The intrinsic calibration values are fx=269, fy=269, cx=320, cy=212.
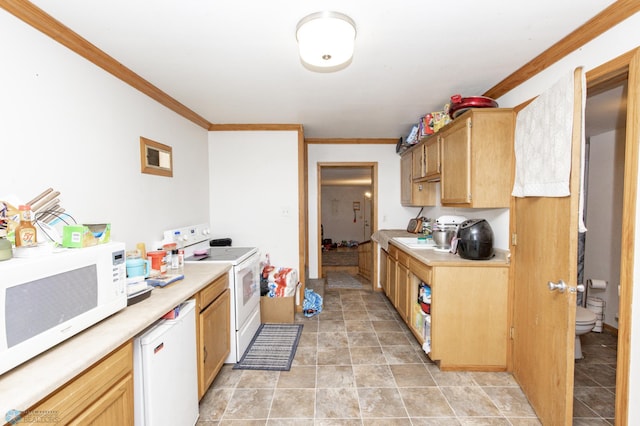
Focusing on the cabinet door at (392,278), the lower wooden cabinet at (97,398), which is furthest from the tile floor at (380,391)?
the lower wooden cabinet at (97,398)

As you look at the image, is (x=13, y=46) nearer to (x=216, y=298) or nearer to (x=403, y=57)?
(x=216, y=298)

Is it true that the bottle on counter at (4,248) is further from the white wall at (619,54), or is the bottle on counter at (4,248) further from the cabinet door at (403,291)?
the cabinet door at (403,291)

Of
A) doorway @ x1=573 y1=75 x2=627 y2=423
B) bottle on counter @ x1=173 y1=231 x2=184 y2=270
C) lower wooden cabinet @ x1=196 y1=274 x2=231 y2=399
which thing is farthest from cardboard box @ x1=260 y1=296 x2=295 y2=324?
doorway @ x1=573 y1=75 x2=627 y2=423

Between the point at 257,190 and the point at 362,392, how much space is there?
92.2 inches

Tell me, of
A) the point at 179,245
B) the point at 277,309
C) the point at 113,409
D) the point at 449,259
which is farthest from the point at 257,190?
the point at 113,409

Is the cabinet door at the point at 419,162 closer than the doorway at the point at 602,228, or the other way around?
the doorway at the point at 602,228

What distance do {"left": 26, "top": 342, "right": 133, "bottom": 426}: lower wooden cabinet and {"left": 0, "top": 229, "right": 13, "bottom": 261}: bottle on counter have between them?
48cm

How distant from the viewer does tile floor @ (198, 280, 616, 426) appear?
1.71 m

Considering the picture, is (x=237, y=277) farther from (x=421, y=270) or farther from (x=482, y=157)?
(x=482, y=157)

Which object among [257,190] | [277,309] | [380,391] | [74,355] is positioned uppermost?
[257,190]

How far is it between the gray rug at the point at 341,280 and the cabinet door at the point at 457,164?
2.35 m

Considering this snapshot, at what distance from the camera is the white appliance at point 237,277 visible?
2.29 metres

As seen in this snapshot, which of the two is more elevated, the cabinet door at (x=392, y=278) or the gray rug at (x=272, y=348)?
the cabinet door at (x=392, y=278)

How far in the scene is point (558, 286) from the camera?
1452 mm
